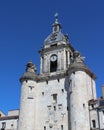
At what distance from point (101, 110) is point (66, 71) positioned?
→ 424 inches

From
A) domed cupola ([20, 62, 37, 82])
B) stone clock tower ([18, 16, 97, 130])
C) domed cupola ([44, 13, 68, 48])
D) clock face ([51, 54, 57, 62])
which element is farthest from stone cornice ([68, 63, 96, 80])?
domed cupola ([44, 13, 68, 48])

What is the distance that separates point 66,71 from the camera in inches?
2143

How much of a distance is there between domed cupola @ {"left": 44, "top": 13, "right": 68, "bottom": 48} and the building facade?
12.4 inches

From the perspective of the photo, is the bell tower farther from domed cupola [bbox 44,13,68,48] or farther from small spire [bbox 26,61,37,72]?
small spire [bbox 26,61,37,72]

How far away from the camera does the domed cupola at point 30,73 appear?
55625 millimetres

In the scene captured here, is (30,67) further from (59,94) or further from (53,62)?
(59,94)

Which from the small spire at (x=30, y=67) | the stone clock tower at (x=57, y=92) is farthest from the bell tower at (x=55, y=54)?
the small spire at (x=30, y=67)

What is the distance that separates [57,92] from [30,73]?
23.2 feet

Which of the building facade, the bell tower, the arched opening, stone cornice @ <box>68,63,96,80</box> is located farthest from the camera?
the arched opening

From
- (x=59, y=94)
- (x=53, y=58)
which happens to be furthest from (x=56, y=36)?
(x=59, y=94)

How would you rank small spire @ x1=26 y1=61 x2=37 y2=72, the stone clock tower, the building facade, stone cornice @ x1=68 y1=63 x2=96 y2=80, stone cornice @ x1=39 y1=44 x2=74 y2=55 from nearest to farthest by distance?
the building facade < the stone clock tower < stone cornice @ x1=68 y1=63 x2=96 y2=80 < small spire @ x1=26 y1=61 x2=37 y2=72 < stone cornice @ x1=39 y1=44 x2=74 y2=55

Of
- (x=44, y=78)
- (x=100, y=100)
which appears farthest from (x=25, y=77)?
Answer: (x=100, y=100)

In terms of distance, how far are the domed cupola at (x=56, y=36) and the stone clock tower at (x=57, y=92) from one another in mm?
365

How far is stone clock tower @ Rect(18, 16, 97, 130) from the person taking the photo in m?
49.1
